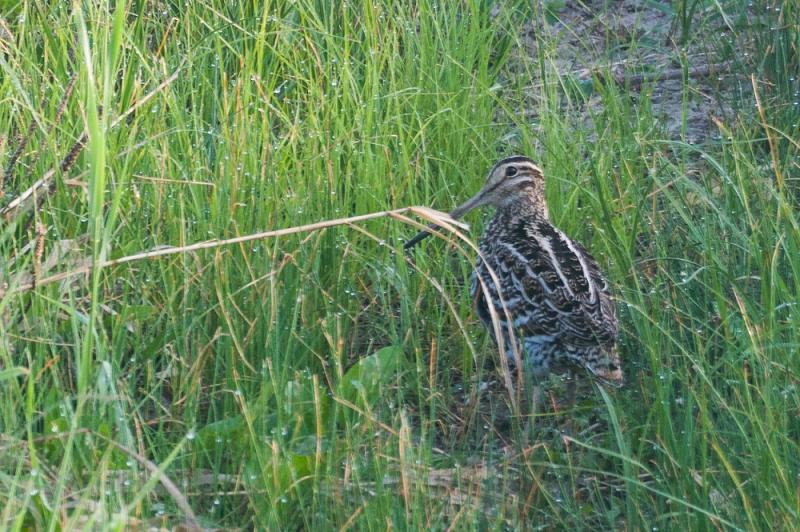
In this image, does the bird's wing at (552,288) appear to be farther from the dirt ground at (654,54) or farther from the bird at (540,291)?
the dirt ground at (654,54)

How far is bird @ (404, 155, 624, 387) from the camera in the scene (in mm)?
3979

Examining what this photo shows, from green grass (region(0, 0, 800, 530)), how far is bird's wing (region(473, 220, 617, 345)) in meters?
0.14

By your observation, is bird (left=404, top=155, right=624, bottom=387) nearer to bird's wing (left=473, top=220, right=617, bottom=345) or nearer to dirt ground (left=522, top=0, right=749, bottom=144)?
bird's wing (left=473, top=220, right=617, bottom=345)

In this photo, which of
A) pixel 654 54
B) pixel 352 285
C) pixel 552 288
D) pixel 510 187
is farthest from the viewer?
pixel 654 54

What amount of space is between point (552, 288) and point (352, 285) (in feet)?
2.14

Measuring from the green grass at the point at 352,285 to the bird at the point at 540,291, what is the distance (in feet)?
0.37

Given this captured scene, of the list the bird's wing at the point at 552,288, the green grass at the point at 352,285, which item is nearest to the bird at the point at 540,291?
the bird's wing at the point at 552,288

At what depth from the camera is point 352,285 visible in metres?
4.27

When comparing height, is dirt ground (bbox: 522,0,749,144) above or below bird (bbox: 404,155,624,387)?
above

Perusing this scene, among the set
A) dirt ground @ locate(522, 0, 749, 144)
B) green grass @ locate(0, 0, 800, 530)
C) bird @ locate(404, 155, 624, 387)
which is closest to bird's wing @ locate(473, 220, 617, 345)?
bird @ locate(404, 155, 624, 387)

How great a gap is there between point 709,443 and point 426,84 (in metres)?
2.17

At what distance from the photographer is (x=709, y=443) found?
3365mm

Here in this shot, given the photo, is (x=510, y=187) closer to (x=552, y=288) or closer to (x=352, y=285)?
(x=552, y=288)

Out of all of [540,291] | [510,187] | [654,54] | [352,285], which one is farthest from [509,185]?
[654,54]
